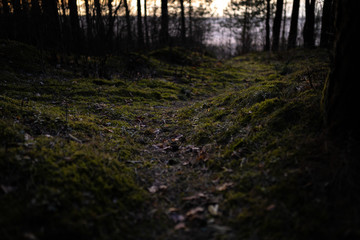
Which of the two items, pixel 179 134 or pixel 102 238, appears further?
pixel 179 134

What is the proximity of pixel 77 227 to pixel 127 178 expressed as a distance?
3.29ft

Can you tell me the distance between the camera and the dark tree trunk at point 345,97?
2.40m

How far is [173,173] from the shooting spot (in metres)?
3.57

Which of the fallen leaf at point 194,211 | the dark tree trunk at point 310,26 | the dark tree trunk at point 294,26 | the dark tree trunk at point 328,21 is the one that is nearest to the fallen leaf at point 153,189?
the fallen leaf at point 194,211

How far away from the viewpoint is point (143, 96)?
8.08m

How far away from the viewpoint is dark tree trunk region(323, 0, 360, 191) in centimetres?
240

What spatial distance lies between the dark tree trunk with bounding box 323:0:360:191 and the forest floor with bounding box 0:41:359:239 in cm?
19

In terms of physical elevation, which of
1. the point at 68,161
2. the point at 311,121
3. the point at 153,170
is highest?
the point at 311,121

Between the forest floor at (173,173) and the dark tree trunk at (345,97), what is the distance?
0.64ft

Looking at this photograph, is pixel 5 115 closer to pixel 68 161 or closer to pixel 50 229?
pixel 68 161

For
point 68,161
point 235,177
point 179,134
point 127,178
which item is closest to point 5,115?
point 68,161

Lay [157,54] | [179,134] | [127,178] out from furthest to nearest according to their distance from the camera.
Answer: [157,54]
[179,134]
[127,178]

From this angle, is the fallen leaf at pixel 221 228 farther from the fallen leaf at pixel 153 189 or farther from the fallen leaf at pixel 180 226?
the fallen leaf at pixel 153 189

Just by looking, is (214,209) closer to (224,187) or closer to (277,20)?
(224,187)
